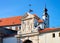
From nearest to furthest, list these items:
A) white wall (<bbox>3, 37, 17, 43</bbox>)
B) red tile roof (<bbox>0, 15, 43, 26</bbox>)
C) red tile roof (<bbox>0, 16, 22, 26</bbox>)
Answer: white wall (<bbox>3, 37, 17, 43</bbox>) < red tile roof (<bbox>0, 15, 43, 26</bbox>) < red tile roof (<bbox>0, 16, 22, 26</bbox>)

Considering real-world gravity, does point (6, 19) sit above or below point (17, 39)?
above

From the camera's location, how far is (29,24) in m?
38.8

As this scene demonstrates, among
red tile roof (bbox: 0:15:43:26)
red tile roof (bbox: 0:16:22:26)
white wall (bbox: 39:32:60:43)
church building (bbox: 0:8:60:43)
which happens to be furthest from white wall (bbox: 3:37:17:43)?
red tile roof (bbox: 0:16:22:26)

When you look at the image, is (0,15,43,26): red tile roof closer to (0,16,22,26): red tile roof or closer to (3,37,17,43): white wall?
(0,16,22,26): red tile roof

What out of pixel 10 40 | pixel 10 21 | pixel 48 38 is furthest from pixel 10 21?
pixel 48 38

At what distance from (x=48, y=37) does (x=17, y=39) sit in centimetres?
693

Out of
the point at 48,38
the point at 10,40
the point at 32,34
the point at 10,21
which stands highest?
the point at 10,21

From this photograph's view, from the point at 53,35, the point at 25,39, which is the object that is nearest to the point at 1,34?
the point at 25,39

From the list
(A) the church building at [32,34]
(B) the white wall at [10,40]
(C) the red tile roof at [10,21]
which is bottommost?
(B) the white wall at [10,40]

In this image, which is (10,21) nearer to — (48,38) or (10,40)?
(10,40)

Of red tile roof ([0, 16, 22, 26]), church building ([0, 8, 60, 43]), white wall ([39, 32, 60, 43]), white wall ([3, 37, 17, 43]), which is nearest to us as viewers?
white wall ([39, 32, 60, 43])

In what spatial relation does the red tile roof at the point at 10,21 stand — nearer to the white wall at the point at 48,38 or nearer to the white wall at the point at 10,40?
the white wall at the point at 10,40

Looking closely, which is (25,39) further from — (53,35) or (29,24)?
(53,35)

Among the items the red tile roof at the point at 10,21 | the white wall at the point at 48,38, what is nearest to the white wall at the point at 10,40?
the white wall at the point at 48,38
